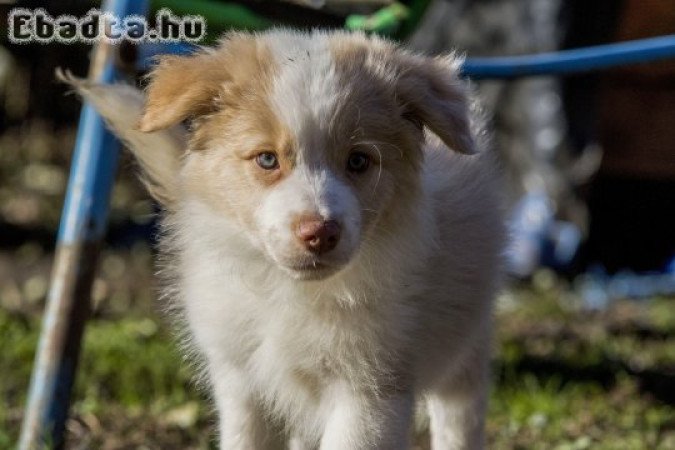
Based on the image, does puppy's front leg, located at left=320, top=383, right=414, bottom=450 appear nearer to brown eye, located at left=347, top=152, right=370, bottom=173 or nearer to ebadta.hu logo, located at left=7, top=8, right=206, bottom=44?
brown eye, located at left=347, top=152, right=370, bottom=173

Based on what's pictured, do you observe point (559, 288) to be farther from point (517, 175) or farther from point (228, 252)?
point (228, 252)

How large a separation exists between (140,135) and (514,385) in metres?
2.09

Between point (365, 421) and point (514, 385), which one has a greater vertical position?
point (365, 421)

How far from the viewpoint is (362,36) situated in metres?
3.16

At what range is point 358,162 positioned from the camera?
2814 millimetres

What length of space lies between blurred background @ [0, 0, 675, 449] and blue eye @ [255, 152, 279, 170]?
52.5 inches

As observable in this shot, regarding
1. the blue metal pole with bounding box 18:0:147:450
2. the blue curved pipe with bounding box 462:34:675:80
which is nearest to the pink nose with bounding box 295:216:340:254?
the blue metal pole with bounding box 18:0:147:450

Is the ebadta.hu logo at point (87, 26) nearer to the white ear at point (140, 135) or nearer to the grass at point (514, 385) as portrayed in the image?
the white ear at point (140, 135)

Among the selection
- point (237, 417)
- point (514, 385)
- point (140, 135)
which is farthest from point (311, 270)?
point (514, 385)

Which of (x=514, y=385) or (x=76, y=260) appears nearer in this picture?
(x=76, y=260)

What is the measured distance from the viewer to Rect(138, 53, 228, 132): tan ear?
2852 millimetres

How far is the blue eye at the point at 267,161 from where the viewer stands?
109 inches

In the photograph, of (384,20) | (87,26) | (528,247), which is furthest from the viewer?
(528,247)

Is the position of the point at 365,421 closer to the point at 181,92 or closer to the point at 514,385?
the point at 181,92
